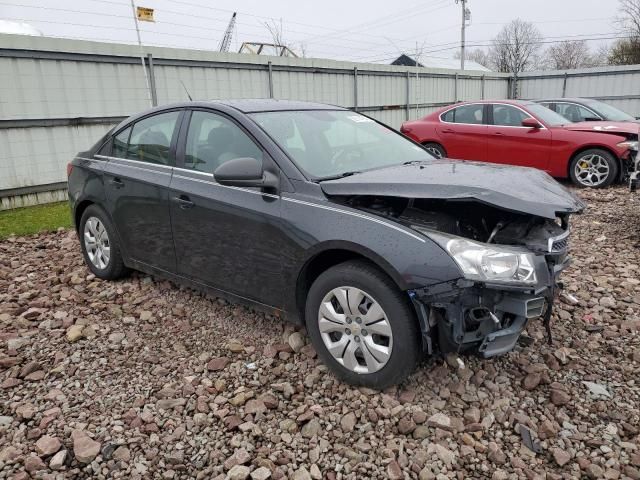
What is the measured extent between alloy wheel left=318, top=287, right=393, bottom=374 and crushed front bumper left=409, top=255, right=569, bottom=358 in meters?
0.23

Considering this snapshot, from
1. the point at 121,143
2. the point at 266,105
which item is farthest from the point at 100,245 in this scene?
the point at 266,105

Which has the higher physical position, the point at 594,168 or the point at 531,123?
the point at 531,123

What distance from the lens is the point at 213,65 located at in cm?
985

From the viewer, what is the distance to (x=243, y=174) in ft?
9.73

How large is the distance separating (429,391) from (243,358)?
1192 mm

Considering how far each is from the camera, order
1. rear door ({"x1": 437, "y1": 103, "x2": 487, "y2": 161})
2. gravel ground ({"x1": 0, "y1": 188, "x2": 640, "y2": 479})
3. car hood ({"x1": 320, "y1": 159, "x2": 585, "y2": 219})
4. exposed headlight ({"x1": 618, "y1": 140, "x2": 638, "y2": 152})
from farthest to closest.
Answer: rear door ({"x1": 437, "y1": 103, "x2": 487, "y2": 161})
exposed headlight ({"x1": 618, "y1": 140, "x2": 638, "y2": 152})
car hood ({"x1": 320, "y1": 159, "x2": 585, "y2": 219})
gravel ground ({"x1": 0, "y1": 188, "x2": 640, "y2": 479})

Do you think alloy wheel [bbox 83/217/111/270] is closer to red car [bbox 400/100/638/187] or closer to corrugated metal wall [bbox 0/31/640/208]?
corrugated metal wall [bbox 0/31/640/208]

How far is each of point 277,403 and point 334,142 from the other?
5.91 ft

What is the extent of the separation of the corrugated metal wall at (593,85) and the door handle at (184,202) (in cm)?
1939

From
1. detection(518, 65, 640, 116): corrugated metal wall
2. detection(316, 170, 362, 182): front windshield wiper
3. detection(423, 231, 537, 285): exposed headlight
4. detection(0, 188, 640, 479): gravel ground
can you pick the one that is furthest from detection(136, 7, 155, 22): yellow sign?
detection(518, 65, 640, 116): corrugated metal wall

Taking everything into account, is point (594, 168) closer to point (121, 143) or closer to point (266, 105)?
point (266, 105)

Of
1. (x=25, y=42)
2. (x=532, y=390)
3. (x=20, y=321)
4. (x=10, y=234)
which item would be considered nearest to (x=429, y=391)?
(x=532, y=390)

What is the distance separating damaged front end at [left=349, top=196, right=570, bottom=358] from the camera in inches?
97.0

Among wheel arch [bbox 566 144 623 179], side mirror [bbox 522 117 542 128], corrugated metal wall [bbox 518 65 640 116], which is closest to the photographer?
wheel arch [bbox 566 144 623 179]
